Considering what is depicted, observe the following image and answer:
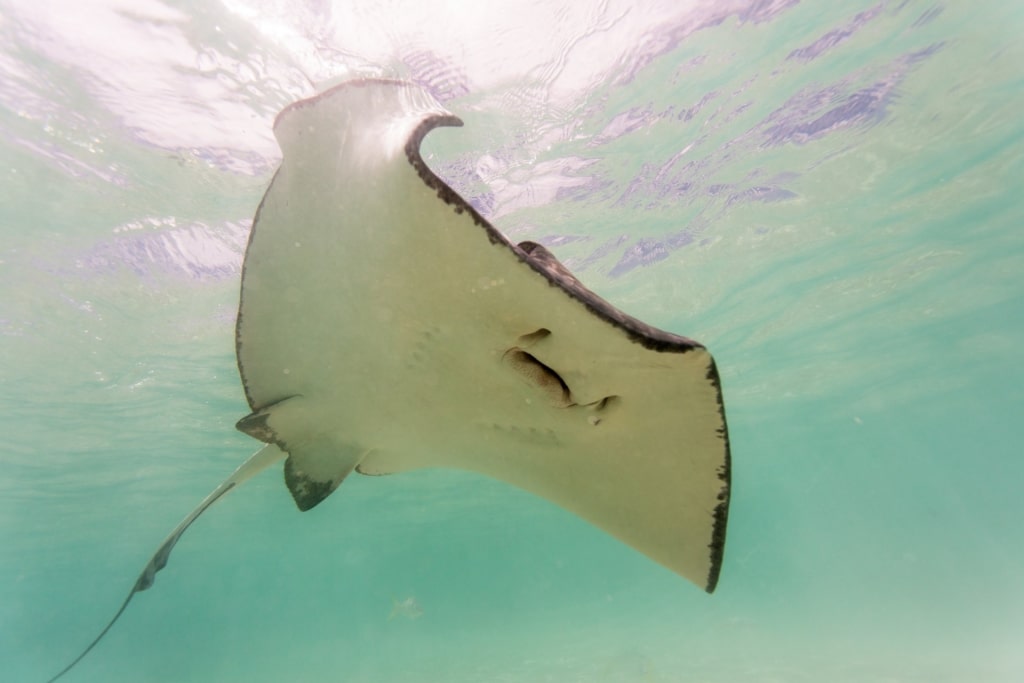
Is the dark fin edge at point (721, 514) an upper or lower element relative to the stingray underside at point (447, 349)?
lower

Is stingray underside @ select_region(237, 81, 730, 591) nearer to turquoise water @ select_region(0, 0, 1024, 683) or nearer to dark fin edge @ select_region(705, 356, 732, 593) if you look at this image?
dark fin edge @ select_region(705, 356, 732, 593)

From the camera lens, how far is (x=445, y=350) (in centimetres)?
284

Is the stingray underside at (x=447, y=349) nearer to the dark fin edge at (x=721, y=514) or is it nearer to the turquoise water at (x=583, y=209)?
the dark fin edge at (x=721, y=514)

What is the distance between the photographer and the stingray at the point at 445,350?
2.10 m

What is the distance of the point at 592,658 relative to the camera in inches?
819

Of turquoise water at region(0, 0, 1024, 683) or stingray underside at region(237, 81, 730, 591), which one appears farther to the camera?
turquoise water at region(0, 0, 1024, 683)

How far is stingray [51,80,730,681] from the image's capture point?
210cm

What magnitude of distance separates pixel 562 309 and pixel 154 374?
15.6 metres

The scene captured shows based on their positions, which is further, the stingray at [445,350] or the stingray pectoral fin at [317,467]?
the stingray pectoral fin at [317,467]

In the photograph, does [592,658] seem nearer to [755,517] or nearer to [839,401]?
[839,401]

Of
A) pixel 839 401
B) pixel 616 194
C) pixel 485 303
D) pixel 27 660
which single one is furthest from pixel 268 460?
pixel 27 660

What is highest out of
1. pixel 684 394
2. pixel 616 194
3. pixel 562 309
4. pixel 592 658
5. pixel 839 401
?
pixel 562 309

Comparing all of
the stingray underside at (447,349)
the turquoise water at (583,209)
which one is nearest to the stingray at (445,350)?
the stingray underside at (447,349)

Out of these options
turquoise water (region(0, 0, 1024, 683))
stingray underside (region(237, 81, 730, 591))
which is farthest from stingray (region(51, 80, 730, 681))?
turquoise water (region(0, 0, 1024, 683))
